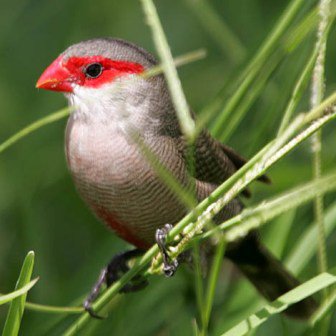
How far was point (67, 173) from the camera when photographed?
4.00 metres

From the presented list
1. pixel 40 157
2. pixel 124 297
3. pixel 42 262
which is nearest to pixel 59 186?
pixel 40 157

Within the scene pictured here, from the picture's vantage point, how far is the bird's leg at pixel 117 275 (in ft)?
9.95

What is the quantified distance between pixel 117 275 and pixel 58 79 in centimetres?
77

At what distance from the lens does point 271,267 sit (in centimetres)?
331

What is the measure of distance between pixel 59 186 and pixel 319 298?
1.20 m

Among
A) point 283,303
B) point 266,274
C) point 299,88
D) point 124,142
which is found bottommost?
point 266,274

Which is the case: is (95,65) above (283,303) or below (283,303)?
above

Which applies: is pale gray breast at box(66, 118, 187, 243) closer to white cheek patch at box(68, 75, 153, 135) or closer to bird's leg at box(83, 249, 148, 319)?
white cheek patch at box(68, 75, 153, 135)

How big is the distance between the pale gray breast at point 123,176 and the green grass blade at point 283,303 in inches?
25.4

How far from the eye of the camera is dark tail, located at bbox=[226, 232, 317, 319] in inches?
129

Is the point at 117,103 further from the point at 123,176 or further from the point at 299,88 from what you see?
the point at 299,88

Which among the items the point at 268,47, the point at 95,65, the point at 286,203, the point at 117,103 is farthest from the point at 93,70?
the point at 286,203

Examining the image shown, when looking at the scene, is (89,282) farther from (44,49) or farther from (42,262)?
(44,49)

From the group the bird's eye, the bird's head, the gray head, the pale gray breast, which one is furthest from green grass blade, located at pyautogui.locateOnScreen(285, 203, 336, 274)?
the bird's eye
